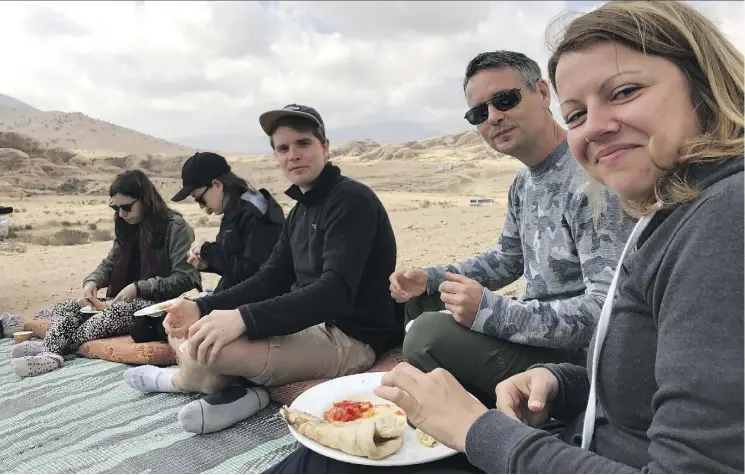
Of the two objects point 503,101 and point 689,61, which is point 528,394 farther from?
point 503,101

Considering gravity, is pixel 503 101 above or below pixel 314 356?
above

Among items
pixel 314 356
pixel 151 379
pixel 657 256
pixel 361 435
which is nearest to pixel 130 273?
pixel 151 379

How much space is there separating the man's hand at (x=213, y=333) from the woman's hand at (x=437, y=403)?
1.27 metres

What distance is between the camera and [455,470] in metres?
1.72

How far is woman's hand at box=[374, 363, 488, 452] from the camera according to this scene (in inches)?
52.8

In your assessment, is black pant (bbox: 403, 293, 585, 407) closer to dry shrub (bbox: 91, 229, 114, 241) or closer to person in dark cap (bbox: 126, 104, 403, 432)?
person in dark cap (bbox: 126, 104, 403, 432)

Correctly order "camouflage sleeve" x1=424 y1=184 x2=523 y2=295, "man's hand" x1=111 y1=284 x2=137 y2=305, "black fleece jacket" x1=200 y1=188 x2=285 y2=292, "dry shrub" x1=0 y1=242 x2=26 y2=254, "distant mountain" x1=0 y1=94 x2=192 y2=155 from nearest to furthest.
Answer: "camouflage sleeve" x1=424 y1=184 x2=523 y2=295
"black fleece jacket" x1=200 y1=188 x2=285 y2=292
"man's hand" x1=111 y1=284 x2=137 y2=305
"dry shrub" x1=0 y1=242 x2=26 y2=254
"distant mountain" x1=0 y1=94 x2=192 y2=155

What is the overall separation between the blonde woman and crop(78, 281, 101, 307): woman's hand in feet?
13.0

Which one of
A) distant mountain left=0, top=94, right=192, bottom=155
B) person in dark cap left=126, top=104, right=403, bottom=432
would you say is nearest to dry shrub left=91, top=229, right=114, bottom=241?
person in dark cap left=126, top=104, right=403, bottom=432

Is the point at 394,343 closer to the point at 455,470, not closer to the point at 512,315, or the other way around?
the point at 512,315

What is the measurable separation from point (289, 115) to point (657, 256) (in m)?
2.44

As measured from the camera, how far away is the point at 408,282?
2715 millimetres

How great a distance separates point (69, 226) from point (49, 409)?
1826cm

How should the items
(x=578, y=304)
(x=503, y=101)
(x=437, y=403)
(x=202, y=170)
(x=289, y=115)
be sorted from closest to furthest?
(x=437, y=403) → (x=578, y=304) → (x=503, y=101) → (x=289, y=115) → (x=202, y=170)
